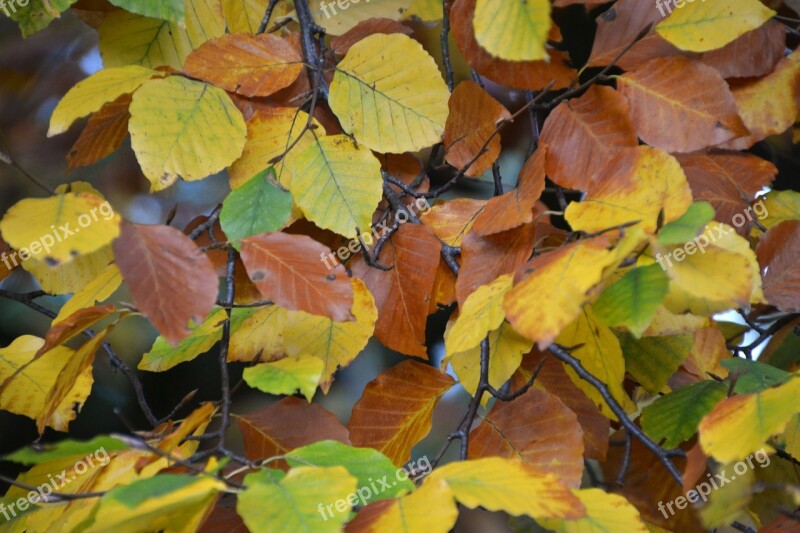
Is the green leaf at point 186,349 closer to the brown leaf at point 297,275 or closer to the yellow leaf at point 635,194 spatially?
the brown leaf at point 297,275

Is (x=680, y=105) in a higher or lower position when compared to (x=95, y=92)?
lower

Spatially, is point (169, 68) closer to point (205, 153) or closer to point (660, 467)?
point (205, 153)

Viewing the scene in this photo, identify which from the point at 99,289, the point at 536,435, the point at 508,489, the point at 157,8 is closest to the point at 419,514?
the point at 508,489

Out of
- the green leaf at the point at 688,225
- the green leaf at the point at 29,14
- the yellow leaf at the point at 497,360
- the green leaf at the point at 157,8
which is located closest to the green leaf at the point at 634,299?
the green leaf at the point at 688,225

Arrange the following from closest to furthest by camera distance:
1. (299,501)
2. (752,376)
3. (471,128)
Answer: (299,501), (752,376), (471,128)

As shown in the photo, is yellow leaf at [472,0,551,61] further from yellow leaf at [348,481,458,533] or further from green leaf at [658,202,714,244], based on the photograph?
yellow leaf at [348,481,458,533]

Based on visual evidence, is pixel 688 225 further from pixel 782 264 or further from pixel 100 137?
pixel 100 137

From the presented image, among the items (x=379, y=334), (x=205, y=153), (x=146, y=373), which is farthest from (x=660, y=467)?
(x=146, y=373)
